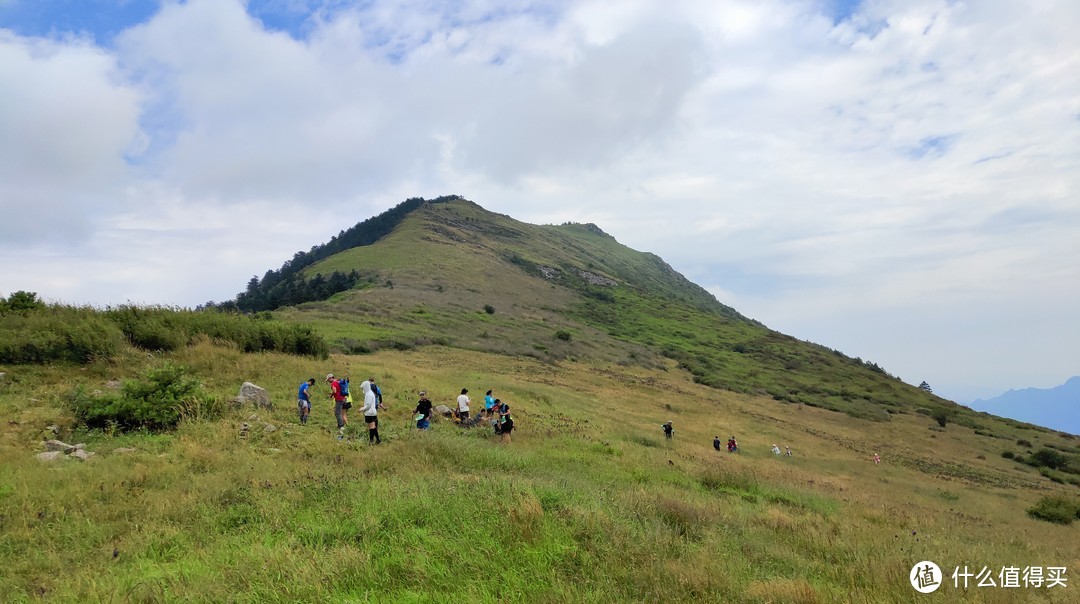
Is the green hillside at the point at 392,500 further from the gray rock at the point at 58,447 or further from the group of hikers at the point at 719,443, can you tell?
the group of hikers at the point at 719,443

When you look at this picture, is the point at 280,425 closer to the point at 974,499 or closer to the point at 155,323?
the point at 155,323

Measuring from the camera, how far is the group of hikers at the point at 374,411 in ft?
40.9

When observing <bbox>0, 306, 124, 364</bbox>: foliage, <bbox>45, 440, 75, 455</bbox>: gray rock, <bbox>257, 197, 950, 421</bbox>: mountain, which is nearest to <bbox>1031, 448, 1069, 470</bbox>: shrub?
<bbox>257, 197, 950, 421</bbox>: mountain

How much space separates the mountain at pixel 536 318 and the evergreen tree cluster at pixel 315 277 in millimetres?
1464

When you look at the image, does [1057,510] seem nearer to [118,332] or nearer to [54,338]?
[118,332]

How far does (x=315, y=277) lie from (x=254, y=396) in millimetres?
64953

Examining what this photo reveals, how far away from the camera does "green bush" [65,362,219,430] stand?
36.8 ft

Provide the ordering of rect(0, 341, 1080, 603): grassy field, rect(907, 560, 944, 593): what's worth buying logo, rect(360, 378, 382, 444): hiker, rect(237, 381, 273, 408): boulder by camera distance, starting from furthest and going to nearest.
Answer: rect(237, 381, 273, 408): boulder, rect(360, 378, 382, 444): hiker, rect(907, 560, 944, 593): what's worth buying logo, rect(0, 341, 1080, 603): grassy field

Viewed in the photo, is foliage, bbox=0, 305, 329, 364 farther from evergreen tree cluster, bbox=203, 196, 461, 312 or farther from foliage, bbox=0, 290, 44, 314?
evergreen tree cluster, bbox=203, 196, 461, 312

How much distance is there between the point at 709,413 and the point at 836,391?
3714 cm

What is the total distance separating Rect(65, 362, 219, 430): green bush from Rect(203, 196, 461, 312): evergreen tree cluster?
2167 centimetres

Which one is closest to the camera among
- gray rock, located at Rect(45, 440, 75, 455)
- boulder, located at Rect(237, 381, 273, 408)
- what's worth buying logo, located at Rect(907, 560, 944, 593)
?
what's worth buying logo, located at Rect(907, 560, 944, 593)

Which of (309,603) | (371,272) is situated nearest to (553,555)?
(309,603)

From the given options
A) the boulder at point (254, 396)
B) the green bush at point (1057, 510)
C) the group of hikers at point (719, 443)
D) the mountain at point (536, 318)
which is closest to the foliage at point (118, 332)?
the boulder at point (254, 396)
